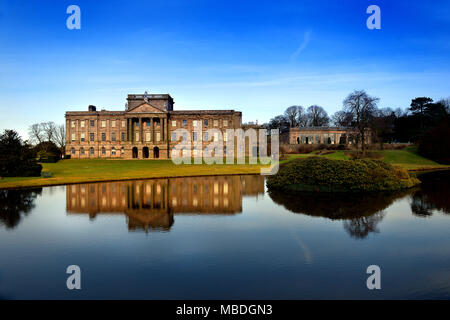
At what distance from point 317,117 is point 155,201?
93549mm

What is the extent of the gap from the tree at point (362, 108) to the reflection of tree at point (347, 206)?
33.3 metres

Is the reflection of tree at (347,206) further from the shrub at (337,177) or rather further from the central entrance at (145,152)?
the central entrance at (145,152)

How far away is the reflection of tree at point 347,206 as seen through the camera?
38.3ft

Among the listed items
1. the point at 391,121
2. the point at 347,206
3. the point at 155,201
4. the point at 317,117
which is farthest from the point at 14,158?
the point at 317,117

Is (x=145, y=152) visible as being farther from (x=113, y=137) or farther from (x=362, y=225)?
(x=362, y=225)

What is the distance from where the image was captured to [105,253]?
8.55 meters

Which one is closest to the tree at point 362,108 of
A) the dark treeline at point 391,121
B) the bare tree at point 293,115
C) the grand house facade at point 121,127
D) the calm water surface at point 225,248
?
the dark treeline at point 391,121

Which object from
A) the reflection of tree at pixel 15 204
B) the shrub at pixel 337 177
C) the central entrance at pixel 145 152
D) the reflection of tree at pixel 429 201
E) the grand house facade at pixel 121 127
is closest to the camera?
the reflection of tree at pixel 15 204

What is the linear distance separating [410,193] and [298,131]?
68.3m

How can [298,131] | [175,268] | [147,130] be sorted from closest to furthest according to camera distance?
[175,268] → [147,130] → [298,131]

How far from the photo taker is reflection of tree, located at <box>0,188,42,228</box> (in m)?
12.8

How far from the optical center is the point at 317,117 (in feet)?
335
